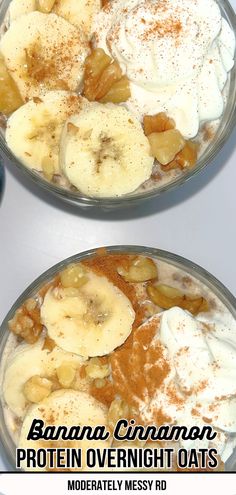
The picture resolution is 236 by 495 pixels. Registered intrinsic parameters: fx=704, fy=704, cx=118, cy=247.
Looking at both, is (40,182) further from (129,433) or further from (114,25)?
(129,433)

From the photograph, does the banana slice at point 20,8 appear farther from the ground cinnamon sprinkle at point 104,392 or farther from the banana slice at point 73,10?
the ground cinnamon sprinkle at point 104,392

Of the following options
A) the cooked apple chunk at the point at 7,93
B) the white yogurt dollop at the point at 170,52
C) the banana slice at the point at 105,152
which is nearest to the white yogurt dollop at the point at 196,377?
the banana slice at the point at 105,152

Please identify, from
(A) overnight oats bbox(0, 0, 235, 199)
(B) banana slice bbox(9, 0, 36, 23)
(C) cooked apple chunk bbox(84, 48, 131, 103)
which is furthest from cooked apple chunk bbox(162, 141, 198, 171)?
(B) banana slice bbox(9, 0, 36, 23)

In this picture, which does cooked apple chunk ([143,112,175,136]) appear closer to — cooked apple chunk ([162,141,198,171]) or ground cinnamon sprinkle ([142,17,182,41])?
cooked apple chunk ([162,141,198,171])

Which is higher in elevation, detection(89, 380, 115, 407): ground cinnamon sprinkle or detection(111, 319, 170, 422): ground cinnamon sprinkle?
detection(111, 319, 170, 422): ground cinnamon sprinkle

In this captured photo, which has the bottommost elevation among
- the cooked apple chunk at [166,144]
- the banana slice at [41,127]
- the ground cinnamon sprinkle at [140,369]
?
the ground cinnamon sprinkle at [140,369]
